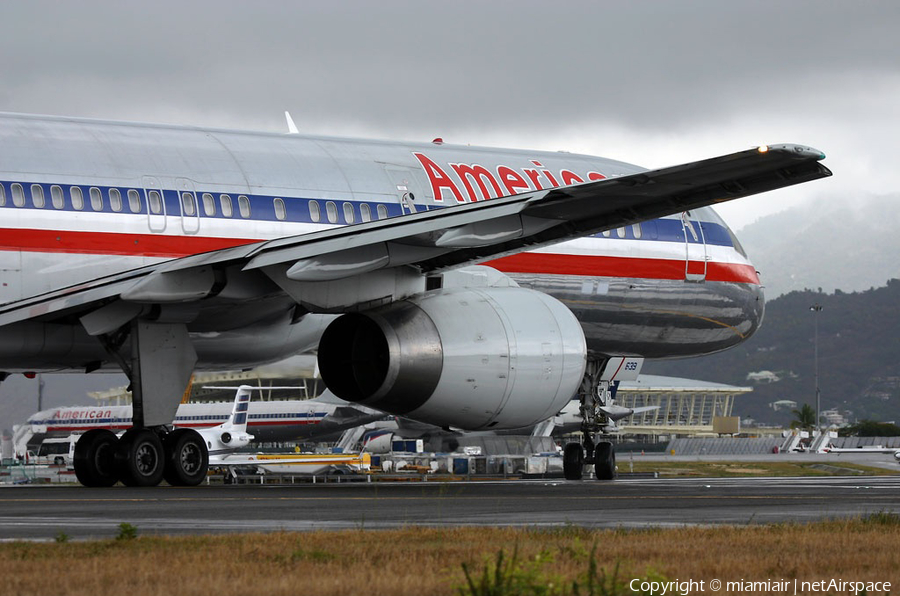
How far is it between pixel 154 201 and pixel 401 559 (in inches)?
422

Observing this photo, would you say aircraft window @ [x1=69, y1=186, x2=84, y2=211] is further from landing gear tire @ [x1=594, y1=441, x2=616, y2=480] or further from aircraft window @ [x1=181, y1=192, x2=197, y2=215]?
landing gear tire @ [x1=594, y1=441, x2=616, y2=480]

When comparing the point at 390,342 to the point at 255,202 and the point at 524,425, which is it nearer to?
the point at 524,425

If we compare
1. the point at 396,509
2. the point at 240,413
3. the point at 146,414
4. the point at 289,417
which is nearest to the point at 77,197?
the point at 146,414

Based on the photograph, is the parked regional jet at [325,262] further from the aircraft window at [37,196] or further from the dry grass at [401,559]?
the dry grass at [401,559]

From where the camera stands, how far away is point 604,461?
20.6 m

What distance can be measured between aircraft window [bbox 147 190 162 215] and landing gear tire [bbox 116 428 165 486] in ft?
9.18

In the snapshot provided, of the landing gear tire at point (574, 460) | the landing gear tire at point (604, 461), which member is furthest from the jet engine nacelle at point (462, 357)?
the landing gear tire at point (574, 460)

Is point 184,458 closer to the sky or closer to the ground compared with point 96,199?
closer to the ground

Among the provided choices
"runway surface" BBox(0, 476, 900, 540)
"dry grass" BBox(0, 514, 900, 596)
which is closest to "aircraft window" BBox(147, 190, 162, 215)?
"runway surface" BBox(0, 476, 900, 540)

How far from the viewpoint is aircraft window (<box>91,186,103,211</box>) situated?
16.3m

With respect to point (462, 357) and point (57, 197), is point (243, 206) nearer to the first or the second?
point (57, 197)

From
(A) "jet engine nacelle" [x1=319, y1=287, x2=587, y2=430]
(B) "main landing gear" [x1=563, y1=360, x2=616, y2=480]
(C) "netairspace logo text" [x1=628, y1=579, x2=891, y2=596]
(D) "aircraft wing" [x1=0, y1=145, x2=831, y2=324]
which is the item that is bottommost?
(C) "netairspace logo text" [x1=628, y1=579, x2=891, y2=596]

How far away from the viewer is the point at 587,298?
1992 cm

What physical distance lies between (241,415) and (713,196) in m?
49.2
